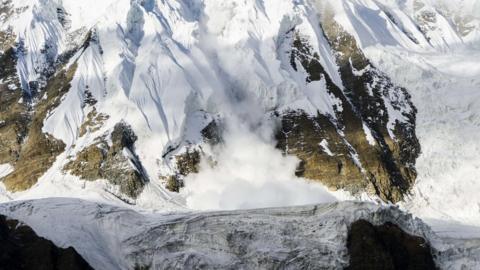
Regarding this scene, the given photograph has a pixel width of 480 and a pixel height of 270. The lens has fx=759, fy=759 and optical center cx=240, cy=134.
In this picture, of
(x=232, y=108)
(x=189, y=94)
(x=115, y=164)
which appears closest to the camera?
(x=115, y=164)

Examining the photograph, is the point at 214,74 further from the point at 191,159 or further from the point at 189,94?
the point at 191,159

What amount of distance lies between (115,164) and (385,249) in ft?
175

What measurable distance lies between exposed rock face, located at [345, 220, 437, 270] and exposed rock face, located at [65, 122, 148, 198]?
1777 inches

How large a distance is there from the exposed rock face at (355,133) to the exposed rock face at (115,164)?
2754 cm

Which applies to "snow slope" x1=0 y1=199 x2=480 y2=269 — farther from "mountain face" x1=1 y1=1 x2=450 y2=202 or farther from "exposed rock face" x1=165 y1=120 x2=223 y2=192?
"exposed rock face" x1=165 y1=120 x2=223 y2=192

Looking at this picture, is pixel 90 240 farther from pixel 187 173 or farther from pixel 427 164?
pixel 427 164

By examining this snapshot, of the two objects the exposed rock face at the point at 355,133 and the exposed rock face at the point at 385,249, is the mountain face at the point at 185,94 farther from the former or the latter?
the exposed rock face at the point at 385,249

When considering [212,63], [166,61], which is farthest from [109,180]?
[212,63]

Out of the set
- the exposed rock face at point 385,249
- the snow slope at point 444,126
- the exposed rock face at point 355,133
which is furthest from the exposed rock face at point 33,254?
the snow slope at point 444,126

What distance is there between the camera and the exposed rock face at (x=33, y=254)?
68938mm

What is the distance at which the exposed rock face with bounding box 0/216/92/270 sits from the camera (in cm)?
6894

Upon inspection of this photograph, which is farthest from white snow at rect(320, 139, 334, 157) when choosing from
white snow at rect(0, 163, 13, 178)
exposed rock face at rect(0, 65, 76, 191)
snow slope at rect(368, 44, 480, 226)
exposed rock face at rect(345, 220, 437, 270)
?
white snow at rect(0, 163, 13, 178)

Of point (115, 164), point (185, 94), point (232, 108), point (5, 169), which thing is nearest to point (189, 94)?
point (185, 94)

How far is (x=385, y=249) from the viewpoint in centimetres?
7512
